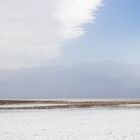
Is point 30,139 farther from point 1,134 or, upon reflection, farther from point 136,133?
point 136,133

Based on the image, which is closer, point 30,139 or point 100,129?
point 30,139

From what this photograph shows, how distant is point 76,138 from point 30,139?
2.33 meters

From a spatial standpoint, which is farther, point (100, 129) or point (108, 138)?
point (100, 129)

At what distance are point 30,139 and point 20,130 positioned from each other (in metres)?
4.40

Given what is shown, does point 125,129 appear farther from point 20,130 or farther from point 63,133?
point 20,130

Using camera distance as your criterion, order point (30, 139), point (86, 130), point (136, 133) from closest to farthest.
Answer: point (30, 139)
point (136, 133)
point (86, 130)

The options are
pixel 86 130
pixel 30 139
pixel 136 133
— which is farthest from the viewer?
pixel 86 130

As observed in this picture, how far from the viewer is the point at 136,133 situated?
23.3 metres

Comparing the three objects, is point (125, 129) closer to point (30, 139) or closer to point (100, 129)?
point (100, 129)

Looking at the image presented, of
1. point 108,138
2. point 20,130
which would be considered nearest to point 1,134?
point 20,130

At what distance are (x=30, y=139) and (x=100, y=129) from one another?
5.87m

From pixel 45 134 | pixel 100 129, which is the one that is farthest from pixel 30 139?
pixel 100 129

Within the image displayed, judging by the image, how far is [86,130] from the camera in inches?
987

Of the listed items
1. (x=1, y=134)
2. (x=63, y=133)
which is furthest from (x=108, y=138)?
(x=1, y=134)
